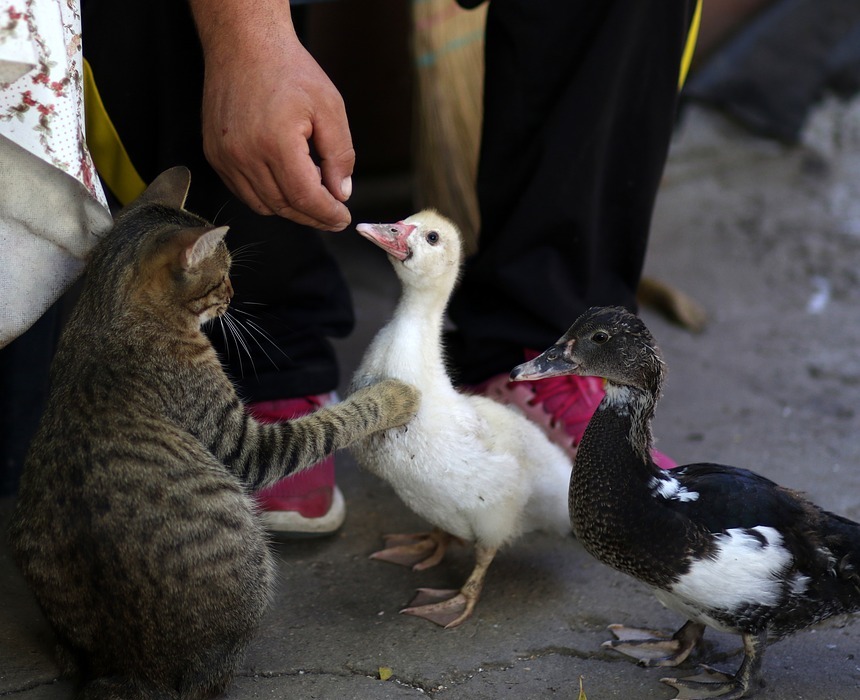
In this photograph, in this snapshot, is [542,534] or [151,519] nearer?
[151,519]

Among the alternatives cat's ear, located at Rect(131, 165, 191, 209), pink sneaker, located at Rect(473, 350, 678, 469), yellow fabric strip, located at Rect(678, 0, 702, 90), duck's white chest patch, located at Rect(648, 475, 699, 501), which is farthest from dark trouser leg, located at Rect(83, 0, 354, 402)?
yellow fabric strip, located at Rect(678, 0, 702, 90)

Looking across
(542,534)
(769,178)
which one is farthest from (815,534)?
(769,178)

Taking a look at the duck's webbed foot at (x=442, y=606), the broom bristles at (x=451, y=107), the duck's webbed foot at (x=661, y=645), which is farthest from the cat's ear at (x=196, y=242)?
the broom bristles at (x=451, y=107)

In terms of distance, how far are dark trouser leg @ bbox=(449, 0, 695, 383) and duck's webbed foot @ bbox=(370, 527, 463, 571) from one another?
565mm

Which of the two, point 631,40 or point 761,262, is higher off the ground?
point 631,40

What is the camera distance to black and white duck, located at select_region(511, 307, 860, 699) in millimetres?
1969

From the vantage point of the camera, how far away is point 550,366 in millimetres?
2230

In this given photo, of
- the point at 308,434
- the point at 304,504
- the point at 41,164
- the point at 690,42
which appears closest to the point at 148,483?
the point at 308,434

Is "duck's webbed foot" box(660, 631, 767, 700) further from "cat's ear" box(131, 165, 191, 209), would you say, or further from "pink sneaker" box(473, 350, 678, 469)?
"cat's ear" box(131, 165, 191, 209)

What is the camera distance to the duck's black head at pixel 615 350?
83.6 inches

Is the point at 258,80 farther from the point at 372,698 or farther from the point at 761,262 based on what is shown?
the point at 761,262

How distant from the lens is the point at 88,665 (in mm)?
Answer: 1910

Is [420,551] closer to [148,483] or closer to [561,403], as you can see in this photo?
[561,403]

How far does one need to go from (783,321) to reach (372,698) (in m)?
2.61
